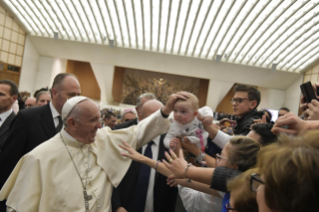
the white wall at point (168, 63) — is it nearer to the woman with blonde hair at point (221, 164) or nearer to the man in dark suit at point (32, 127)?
the man in dark suit at point (32, 127)

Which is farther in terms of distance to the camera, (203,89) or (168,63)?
(203,89)

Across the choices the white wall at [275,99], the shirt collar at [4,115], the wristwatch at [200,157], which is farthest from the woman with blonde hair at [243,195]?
the white wall at [275,99]

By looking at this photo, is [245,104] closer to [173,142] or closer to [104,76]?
[173,142]

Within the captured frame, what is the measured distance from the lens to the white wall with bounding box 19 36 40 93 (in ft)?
68.4

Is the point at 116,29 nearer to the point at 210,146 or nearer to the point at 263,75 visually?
the point at 263,75

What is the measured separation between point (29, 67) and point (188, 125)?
21273 millimetres

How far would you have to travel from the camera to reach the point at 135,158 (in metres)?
2.62

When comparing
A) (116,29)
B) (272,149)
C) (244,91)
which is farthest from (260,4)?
(272,149)

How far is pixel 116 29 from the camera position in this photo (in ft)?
64.2

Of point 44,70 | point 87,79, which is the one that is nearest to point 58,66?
point 44,70

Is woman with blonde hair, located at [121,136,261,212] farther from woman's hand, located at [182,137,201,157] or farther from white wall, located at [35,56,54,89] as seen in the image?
white wall, located at [35,56,54,89]

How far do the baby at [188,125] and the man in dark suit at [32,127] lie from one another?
138 cm

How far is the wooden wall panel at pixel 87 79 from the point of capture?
26.5m

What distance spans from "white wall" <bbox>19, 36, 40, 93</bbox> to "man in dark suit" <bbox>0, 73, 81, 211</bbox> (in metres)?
19.7
